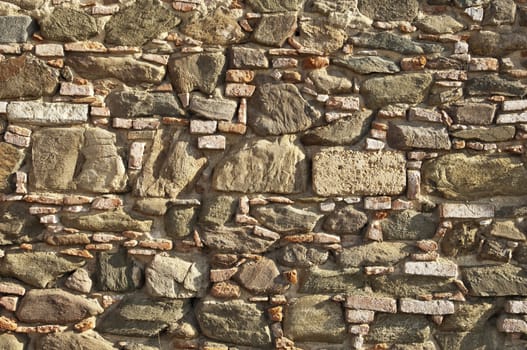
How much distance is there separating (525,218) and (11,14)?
8.69ft

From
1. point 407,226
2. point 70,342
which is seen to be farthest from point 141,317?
point 407,226

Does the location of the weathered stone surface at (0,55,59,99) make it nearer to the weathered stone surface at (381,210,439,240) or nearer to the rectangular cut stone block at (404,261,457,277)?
the weathered stone surface at (381,210,439,240)

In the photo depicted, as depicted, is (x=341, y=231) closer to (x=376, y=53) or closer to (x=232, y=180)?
(x=232, y=180)

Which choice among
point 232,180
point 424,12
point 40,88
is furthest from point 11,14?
point 424,12

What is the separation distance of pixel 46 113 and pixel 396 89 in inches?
65.8

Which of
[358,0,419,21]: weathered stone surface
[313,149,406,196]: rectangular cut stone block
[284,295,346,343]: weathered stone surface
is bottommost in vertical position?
[284,295,346,343]: weathered stone surface

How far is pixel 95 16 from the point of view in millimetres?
2945

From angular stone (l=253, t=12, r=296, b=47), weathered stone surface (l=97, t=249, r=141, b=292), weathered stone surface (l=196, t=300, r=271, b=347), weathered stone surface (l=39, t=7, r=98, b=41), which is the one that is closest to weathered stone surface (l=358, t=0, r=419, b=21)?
angular stone (l=253, t=12, r=296, b=47)

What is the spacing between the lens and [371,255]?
2.89m

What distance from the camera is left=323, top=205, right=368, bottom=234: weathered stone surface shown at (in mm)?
2891

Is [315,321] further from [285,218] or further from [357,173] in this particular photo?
[357,173]

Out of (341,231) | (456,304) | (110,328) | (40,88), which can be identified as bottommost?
(110,328)

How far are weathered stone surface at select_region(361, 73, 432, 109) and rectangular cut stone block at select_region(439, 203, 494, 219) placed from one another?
0.53 meters

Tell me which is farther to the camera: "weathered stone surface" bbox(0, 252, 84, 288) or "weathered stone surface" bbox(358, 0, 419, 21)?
"weathered stone surface" bbox(358, 0, 419, 21)
